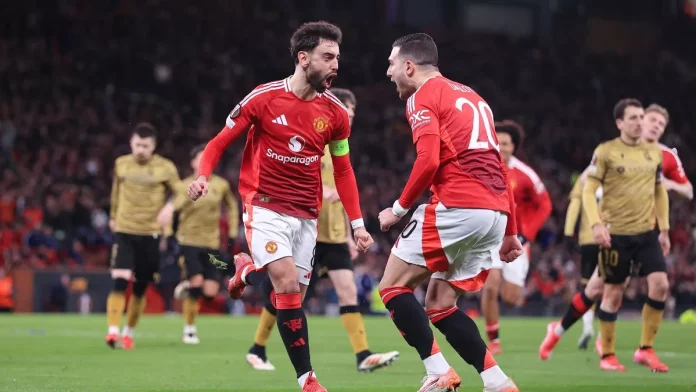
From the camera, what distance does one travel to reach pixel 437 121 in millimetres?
7129

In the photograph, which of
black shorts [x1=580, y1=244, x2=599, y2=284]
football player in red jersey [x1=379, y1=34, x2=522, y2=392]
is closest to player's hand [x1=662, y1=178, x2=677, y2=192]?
black shorts [x1=580, y1=244, x2=599, y2=284]

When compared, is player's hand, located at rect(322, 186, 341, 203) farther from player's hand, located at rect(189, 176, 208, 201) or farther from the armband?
player's hand, located at rect(189, 176, 208, 201)

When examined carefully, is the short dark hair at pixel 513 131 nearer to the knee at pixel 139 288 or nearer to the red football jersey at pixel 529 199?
the red football jersey at pixel 529 199

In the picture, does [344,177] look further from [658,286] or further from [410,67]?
[658,286]

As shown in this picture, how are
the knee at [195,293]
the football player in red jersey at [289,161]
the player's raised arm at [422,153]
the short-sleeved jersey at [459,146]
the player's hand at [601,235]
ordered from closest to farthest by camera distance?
the player's raised arm at [422,153], the short-sleeved jersey at [459,146], the football player in red jersey at [289,161], the player's hand at [601,235], the knee at [195,293]

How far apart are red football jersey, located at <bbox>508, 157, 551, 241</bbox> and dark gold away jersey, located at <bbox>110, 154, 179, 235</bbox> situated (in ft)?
14.7

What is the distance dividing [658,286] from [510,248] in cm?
398

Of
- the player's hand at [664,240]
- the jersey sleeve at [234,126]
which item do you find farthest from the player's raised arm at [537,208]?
the jersey sleeve at [234,126]

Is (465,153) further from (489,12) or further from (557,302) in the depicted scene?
(489,12)

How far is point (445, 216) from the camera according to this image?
7184 mm

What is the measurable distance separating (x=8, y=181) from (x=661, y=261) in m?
17.9

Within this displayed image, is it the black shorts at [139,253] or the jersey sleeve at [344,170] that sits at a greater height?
the jersey sleeve at [344,170]

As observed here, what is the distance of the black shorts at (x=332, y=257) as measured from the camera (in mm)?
11141

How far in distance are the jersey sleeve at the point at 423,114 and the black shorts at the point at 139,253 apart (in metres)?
7.52
